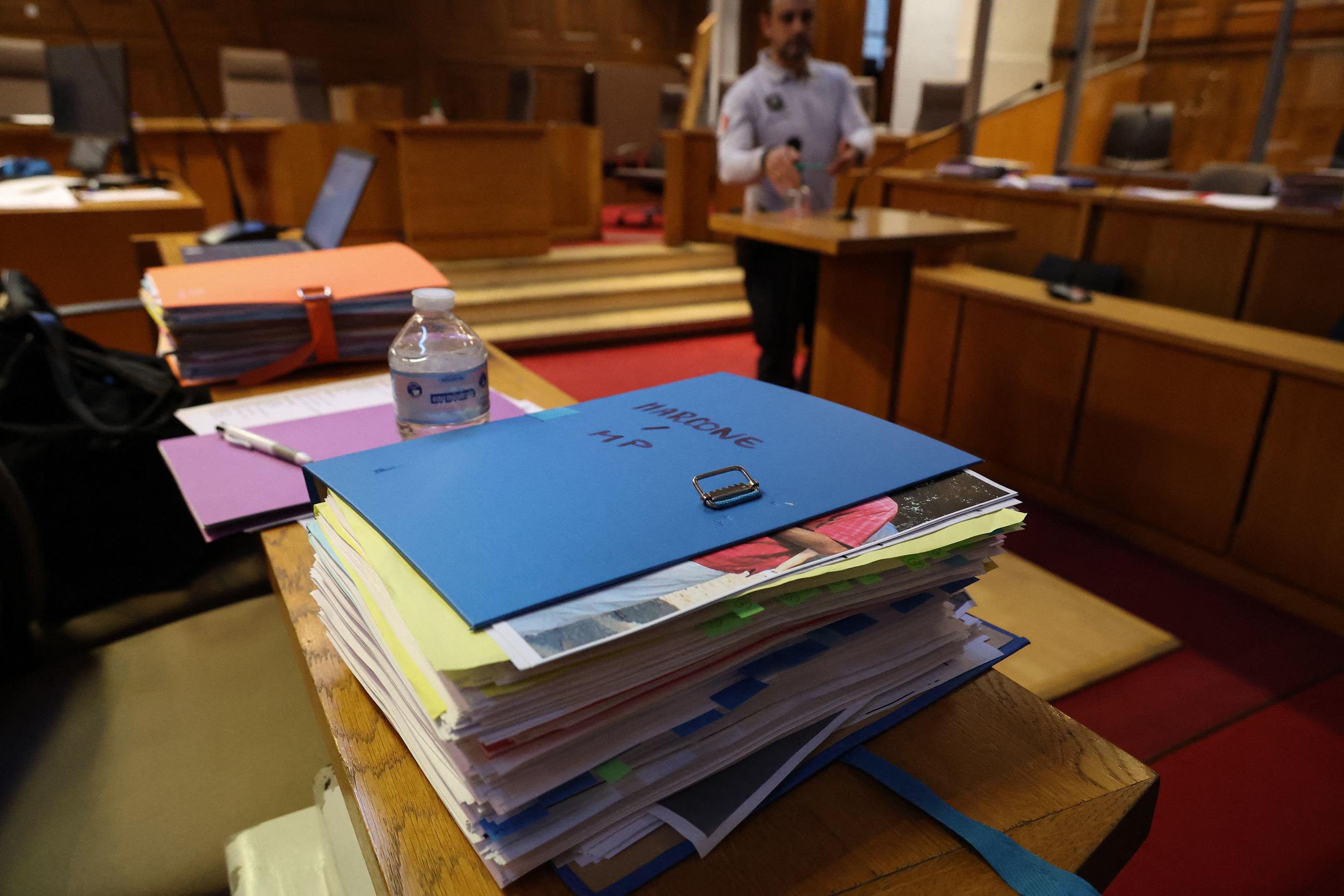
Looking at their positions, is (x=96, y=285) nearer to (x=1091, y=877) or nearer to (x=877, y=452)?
(x=877, y=452)

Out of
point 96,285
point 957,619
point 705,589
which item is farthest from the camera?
point 96,285

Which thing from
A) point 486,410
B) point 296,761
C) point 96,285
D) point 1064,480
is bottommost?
point 1064,480

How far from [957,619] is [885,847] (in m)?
0.18

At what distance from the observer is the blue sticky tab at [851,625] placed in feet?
1.79

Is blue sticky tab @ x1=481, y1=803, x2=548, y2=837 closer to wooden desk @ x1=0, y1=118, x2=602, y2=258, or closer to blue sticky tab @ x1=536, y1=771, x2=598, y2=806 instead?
blue sticky tab @ x1=536, y1=771, x2=598, y2=806

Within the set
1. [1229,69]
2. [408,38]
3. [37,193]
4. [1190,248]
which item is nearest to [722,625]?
[1190,248]

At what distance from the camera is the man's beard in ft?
9.32

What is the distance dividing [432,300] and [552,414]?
0.21 m

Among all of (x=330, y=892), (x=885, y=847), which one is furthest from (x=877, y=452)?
(x=330, y=892)

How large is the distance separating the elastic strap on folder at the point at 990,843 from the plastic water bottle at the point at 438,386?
458mm

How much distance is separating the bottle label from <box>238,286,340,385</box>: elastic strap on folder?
464mm

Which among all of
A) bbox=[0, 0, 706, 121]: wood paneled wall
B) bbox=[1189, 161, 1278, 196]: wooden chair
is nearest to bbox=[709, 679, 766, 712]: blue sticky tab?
bbox=[1189, 161, 1278, 196]: wooden chair

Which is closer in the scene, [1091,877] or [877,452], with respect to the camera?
[1091,877]

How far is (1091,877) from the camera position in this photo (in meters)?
0.50
